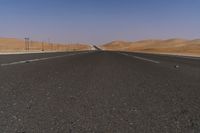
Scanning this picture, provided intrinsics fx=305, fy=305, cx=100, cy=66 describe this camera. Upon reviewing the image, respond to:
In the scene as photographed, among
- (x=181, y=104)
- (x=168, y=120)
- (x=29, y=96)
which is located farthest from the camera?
(x=29, y=96)

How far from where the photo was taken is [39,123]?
13.5ft

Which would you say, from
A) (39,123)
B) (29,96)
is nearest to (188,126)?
A: (39,123)

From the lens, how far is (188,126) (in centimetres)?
405

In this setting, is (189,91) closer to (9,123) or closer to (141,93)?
(141,93)

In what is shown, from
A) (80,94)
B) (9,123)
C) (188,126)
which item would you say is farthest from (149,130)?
(80,94)

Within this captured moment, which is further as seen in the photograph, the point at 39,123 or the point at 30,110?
the point at 30,110

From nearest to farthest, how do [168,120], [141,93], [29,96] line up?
[168,120], [29,96], [141,93]

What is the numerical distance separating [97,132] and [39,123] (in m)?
0.89

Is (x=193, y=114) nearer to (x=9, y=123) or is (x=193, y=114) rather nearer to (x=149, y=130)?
(x=149, y=130)

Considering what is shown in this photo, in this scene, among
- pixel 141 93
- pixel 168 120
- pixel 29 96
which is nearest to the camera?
pixel 168 120

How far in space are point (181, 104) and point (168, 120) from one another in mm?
1428

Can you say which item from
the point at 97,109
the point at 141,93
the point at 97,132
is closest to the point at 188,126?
the point at 97,132

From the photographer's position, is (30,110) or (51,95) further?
(51,95)

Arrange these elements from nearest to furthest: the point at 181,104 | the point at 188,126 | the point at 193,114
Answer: the point at 188,126, the point at 193,114, the point at 181,104
